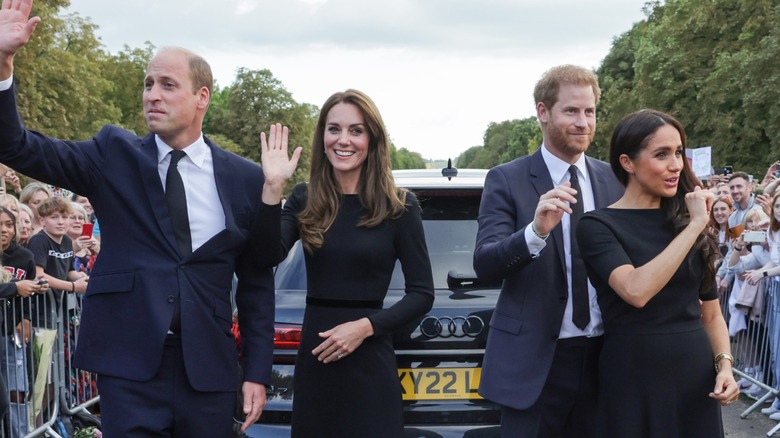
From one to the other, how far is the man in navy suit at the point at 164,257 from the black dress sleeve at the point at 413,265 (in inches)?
25.2

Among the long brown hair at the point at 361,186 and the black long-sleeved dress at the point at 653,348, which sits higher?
the long brown hair at the point at 361,186

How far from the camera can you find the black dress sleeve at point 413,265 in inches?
165

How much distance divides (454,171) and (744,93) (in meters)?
35.1

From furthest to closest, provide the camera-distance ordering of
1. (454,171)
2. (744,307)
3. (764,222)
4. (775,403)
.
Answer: (764,222), (744,307), (775,403), (454,171)

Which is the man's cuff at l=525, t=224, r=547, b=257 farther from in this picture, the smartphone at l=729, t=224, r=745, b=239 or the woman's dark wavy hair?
the smartphone at l=729, t=224, r=745, b=239

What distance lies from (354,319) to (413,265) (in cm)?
34

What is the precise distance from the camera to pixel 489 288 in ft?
16.6

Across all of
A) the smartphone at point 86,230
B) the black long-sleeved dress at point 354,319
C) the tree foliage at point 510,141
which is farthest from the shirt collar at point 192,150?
the tree foliage at point 510,141

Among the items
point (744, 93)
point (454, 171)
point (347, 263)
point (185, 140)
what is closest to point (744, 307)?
point (454, 171)

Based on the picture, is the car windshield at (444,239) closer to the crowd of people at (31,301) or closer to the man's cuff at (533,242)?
the man's cuff at (533,242)

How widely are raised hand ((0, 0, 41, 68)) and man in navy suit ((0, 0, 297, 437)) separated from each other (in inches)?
10.1

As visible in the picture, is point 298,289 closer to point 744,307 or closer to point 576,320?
point 576,320

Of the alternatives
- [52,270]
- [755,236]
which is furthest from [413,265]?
[755,236]

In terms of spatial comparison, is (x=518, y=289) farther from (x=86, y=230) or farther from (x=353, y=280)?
(x=86, y=230)
